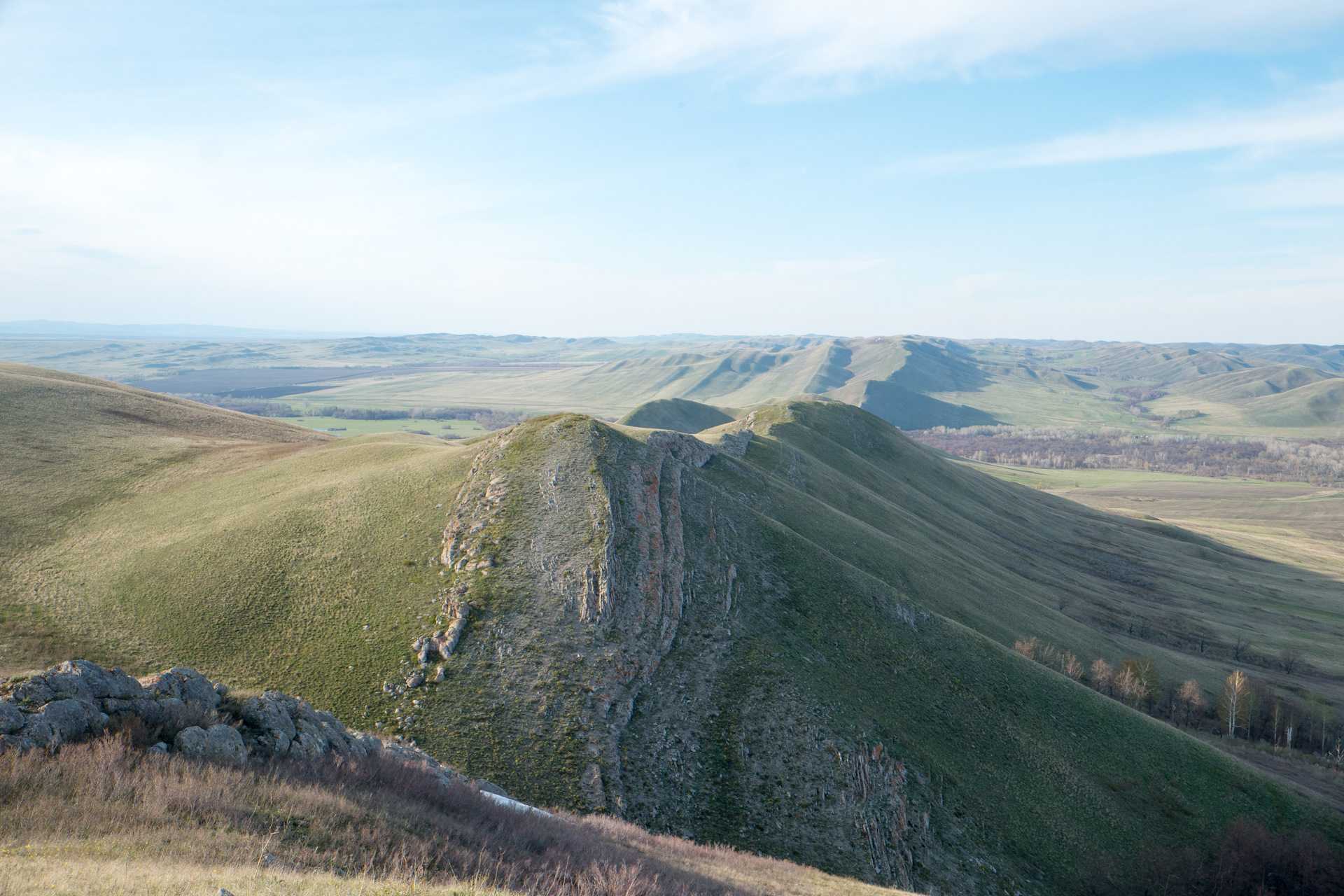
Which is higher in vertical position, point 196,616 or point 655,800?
point 196,616

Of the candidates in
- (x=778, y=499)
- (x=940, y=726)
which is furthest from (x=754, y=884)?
(x=778, y=499)

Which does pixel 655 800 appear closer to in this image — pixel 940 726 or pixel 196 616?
pixel 940 726

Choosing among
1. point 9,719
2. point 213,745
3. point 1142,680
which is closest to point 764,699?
point 213,745

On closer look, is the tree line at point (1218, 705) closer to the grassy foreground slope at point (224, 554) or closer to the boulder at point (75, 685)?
the grassy foreground slope at point (224, 554)

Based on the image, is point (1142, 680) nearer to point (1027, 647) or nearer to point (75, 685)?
point (1027, 647)

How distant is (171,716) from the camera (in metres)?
22.7

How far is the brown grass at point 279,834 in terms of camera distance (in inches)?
601

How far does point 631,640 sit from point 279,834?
97.1ft

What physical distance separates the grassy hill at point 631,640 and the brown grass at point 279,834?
41.0 ft

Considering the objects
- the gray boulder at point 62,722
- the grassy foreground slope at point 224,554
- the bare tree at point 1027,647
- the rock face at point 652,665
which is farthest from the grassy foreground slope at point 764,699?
the gray boulder at point 62,722

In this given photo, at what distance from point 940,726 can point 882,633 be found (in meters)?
8.90

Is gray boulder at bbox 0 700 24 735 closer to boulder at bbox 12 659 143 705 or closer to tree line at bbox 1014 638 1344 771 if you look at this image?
boulder at bbox 12 659 143 705

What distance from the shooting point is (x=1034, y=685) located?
57.9 m

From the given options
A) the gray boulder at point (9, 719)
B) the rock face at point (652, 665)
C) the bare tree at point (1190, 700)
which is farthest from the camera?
the bare tree at point (1190, 700)
